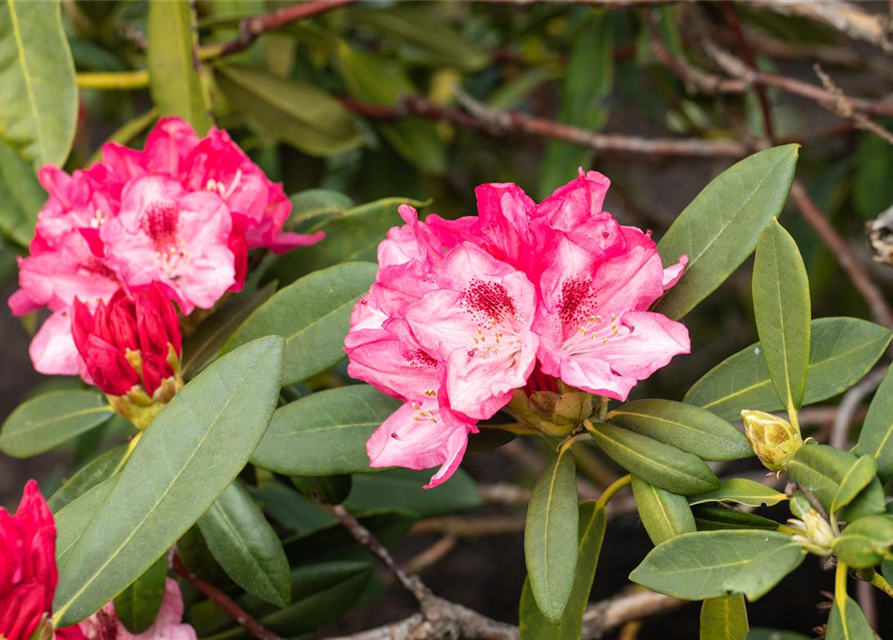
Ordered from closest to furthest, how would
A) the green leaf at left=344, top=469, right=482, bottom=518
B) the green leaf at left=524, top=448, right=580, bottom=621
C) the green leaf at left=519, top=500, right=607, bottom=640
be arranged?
the green leaf at left=524, top=448, right=580, bottom=621
the green leaf at left=519, top=500, right=607, bottom=640
the green leaf at left=344, top=469, right=482, bottom=518

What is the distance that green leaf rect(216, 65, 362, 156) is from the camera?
1.48 metres

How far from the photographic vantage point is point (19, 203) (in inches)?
52.2

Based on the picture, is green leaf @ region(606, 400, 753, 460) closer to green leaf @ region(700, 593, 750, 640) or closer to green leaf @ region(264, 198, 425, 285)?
green leaf @ region(700, 593, 750, 640)

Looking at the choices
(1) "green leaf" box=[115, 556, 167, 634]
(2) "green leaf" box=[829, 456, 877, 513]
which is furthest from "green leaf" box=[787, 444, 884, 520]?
(1) "green leaf" box=[115, 556, 167, 634]

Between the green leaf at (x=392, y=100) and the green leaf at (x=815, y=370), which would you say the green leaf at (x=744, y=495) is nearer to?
the green leaf at (x=815, y=370)

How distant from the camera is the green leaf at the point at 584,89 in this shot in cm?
174

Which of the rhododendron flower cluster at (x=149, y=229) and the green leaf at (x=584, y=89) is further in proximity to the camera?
the green leaf at (x=584, y=89)

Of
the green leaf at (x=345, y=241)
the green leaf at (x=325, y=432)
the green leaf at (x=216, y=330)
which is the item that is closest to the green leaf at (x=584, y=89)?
the green leaf at (x=345, y=241)

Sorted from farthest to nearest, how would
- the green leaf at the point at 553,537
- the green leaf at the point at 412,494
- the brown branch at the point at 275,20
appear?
the green leaf at the point at 412,494 < the brown branch at the point at 275,20 < the green leaf at the point at 553,537

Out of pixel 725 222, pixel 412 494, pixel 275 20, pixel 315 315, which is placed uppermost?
pixel 275 20

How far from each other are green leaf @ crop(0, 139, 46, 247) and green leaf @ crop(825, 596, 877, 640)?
112 centimetres

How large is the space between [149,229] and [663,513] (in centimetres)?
57

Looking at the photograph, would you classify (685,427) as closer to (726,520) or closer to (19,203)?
(726,520)

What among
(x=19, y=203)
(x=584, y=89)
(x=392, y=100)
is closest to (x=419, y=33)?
(x=392, y=100)
